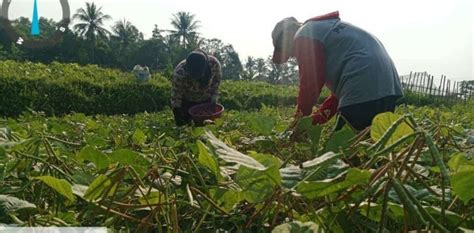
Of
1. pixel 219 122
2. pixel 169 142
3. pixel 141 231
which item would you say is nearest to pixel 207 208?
pixel 141 231

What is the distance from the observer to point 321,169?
19.3 inches

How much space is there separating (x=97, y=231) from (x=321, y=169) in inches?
9.2

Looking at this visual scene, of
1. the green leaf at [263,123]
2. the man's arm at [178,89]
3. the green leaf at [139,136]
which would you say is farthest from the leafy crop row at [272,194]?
the man's arm at [178,89]

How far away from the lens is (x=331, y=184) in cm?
47

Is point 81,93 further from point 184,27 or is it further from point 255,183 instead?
point 184,27

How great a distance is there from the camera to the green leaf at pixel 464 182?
0.46 m

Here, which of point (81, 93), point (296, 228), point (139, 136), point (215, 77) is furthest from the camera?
point (81, 93)

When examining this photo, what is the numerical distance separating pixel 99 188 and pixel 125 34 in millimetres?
55073

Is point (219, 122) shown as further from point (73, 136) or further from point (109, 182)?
point (109, 182)

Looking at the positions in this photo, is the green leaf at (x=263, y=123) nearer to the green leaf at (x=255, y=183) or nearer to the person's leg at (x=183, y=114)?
the green leaf at (x=255, y=183)

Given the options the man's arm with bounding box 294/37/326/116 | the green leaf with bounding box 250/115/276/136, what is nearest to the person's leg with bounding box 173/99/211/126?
the man's arm with bounding box 294/37/326/116

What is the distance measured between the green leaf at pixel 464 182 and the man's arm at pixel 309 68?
198 centimetres

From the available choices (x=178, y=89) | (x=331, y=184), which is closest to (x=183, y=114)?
(x=178, y=89)

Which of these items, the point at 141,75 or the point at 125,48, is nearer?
the point at 141,75
